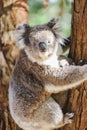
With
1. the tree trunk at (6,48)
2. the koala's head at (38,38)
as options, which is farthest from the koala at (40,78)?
the tree trunk at (6,48)

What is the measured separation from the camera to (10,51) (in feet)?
16.3

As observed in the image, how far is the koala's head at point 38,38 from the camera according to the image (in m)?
4.00

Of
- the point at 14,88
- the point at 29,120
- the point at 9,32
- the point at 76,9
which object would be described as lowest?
the point at 29,120

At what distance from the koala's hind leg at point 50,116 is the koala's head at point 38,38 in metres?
0.44

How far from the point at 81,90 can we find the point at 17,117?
0.80 metres

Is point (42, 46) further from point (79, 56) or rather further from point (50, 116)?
point (50, 116)

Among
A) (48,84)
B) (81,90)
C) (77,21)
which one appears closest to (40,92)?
(48,84)

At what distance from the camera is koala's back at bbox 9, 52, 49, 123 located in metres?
4.11

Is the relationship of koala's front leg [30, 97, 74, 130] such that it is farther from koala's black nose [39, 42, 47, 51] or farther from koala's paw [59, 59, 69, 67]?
koala's black nose [39, 42, 47, 51]

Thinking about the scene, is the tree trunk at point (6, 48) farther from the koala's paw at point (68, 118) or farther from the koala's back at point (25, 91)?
the koala's paw at point (68, 118)

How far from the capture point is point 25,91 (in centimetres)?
422

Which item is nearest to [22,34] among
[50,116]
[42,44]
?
[42,44]

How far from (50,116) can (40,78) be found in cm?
37

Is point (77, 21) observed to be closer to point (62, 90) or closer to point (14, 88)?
point (62, 90)
